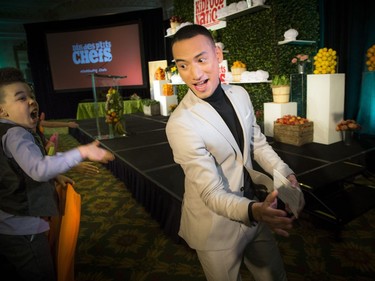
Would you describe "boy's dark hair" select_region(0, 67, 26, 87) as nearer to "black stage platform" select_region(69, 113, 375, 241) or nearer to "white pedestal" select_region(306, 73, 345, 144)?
"black stage platform" select_region(69, 113, 375, 241)

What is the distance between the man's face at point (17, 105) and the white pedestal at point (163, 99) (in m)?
6.42

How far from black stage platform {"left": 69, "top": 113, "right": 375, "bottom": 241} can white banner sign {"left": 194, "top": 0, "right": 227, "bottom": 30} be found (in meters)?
3.60

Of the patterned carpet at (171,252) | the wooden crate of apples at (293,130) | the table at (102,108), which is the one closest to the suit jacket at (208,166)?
the patterned carpet at (171,252)

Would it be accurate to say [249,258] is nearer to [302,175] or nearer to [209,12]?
[302,175]

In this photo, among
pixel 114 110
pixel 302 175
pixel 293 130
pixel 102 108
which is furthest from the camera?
pixel 102 108

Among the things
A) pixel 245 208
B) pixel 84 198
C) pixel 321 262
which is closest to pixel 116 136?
pixel 84 198

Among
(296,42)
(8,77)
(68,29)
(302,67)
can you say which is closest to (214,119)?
(8,77)

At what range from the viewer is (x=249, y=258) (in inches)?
57.2

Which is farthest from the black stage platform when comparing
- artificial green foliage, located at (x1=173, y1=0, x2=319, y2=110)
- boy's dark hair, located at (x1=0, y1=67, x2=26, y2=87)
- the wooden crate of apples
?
artificial green foliage, located at (x1=173, y1=0, x2=319, y2=110)

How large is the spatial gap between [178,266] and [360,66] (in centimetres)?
518

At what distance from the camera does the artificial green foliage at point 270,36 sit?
5066 millimetres

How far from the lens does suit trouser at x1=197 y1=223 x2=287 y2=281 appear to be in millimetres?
1266

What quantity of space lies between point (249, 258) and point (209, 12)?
672 cm

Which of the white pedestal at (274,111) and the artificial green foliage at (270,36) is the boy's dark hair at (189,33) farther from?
the artificial green foliage at (270,36)
